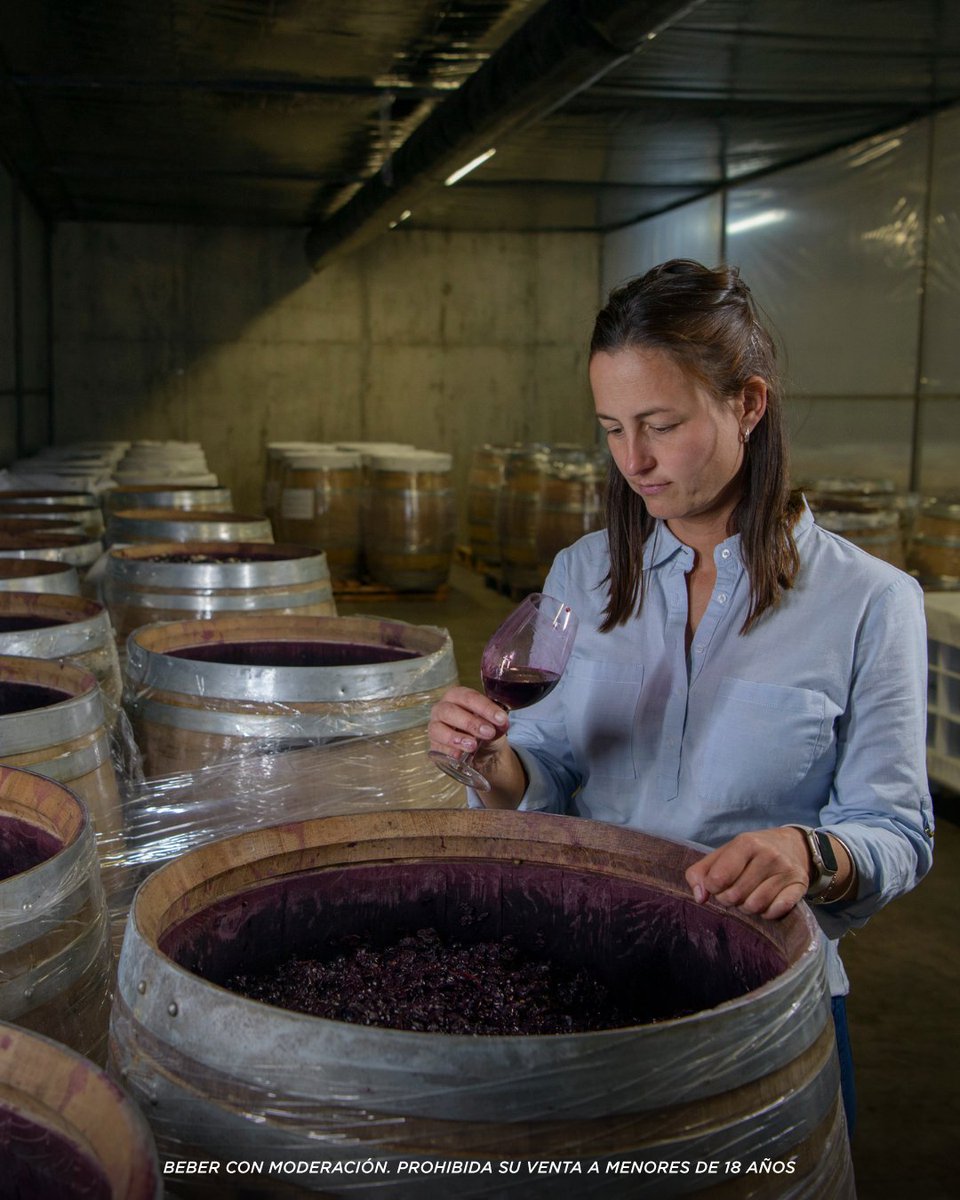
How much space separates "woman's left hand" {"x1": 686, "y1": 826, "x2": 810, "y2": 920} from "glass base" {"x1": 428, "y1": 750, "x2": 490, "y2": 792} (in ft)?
1.21

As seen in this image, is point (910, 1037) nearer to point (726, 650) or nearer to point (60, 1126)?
point (726, 650)

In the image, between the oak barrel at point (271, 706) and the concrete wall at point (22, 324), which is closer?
the oak barrel at point (271, 706)

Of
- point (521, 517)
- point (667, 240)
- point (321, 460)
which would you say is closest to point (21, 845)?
point (321, 460)

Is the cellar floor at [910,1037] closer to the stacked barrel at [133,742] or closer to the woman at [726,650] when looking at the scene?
the woman at [726,650]

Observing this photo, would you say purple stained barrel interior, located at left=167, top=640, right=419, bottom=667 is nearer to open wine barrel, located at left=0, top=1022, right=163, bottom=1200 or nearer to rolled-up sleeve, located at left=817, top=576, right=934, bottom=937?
rolled-up sleeve, located at left=817, top=576, right=934, bottom=937

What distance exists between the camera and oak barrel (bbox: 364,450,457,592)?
379 inches

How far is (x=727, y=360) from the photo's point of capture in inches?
68.6

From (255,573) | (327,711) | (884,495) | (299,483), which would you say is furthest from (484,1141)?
(299,483)

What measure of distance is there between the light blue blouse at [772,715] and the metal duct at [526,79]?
10.5 feet

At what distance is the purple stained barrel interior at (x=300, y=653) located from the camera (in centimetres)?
300

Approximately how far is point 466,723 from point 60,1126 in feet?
2.63

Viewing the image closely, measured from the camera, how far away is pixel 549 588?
2.07 meters

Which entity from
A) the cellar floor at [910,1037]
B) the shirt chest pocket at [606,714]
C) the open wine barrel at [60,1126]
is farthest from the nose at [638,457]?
the cellar floor at [910,1037]

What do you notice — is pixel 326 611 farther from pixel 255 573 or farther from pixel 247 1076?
pixel 247 1076
